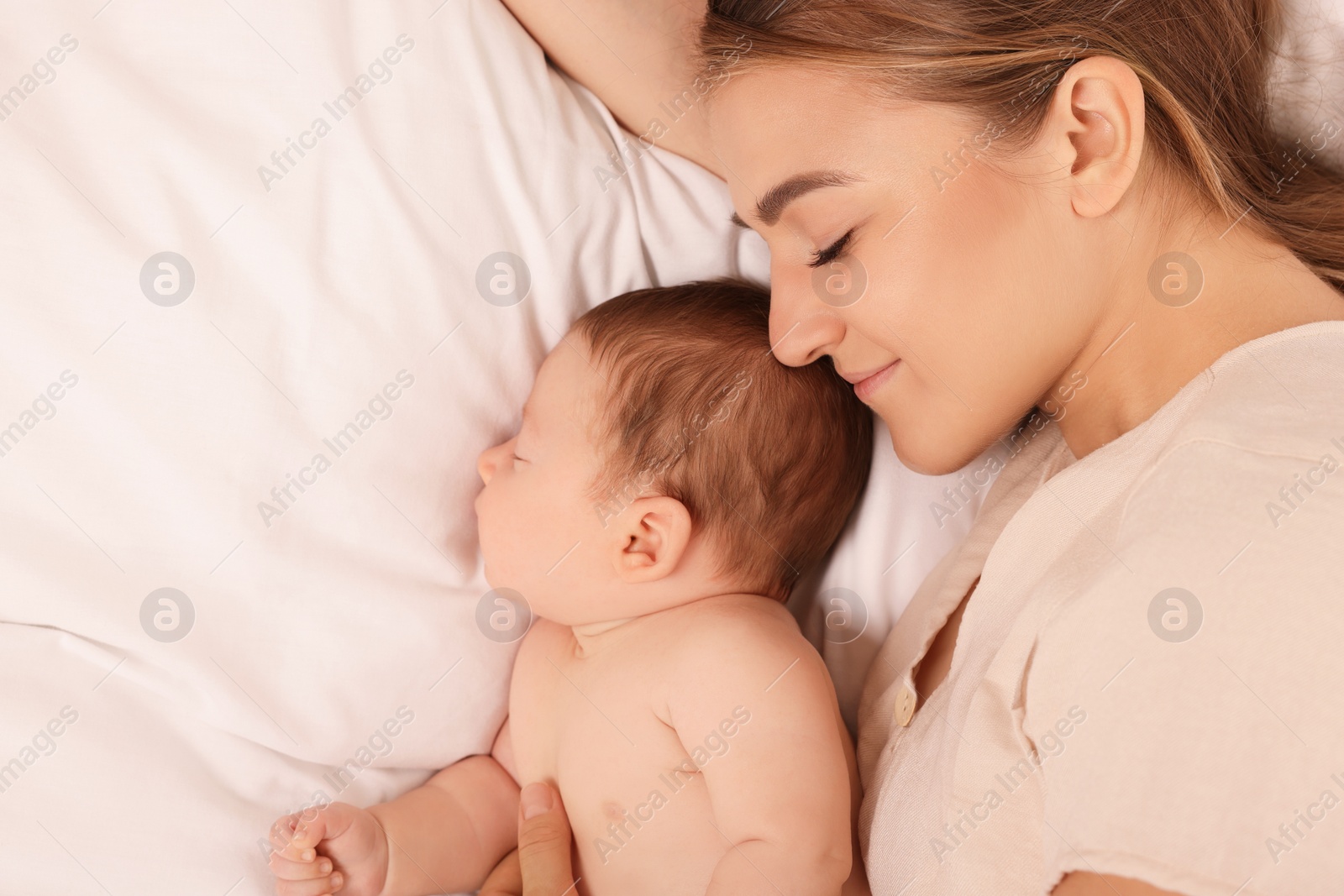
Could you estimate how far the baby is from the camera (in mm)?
1413

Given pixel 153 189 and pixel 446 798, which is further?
pixel 446 798

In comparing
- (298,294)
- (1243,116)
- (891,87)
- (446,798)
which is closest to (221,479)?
(298,294)

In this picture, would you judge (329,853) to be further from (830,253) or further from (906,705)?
(830,253)

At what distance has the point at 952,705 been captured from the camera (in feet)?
4.11

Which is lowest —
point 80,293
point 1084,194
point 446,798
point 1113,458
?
point 446,798

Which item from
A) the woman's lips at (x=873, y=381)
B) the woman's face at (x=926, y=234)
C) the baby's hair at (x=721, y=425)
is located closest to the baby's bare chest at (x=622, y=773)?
the baby's hair at (x=721, y=425)

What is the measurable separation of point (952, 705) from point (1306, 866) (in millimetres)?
456

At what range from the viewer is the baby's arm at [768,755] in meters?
1.31

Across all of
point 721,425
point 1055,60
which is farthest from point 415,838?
point 1055,60

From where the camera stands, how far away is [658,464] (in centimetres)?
150

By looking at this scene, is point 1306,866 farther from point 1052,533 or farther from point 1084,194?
point 1084,194

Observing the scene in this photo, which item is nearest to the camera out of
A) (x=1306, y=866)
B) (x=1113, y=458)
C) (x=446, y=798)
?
(x=1306, y=866)

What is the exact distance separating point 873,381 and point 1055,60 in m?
0.49

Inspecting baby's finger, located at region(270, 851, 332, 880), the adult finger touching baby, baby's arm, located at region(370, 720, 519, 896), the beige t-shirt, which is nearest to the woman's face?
the beige t-shirt
